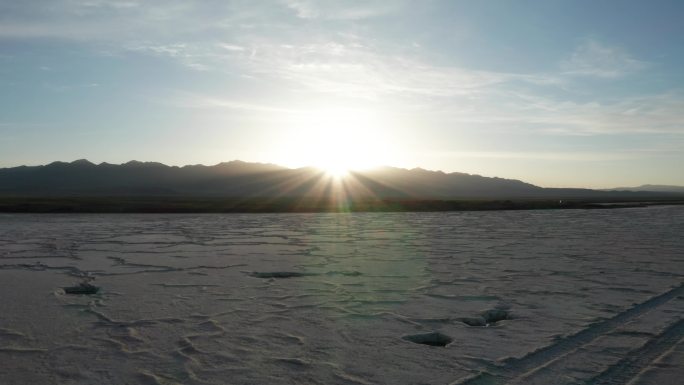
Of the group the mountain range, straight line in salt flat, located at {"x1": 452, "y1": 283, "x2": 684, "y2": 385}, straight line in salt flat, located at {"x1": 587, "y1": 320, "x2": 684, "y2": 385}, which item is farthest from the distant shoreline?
the mountain range

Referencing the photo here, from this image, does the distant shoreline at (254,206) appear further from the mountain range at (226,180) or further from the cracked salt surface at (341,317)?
the mountain range at (226,180)

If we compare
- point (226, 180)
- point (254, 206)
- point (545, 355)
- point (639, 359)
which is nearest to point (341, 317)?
point (545, 355)

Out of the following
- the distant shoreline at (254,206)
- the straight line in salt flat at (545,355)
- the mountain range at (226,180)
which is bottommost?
the straight line in salt flat at (545,355)

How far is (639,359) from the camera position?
13.0 feet

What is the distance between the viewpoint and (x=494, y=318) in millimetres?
5391

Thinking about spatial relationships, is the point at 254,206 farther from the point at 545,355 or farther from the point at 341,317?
the point at 545,355

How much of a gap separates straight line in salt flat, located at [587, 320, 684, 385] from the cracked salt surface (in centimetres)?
2

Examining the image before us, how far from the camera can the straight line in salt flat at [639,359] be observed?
3559 millimetres

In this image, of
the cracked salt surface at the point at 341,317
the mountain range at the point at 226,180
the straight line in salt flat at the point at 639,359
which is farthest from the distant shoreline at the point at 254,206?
the mountain range at the point at 226,180

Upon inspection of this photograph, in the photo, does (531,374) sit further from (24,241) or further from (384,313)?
(24,241)

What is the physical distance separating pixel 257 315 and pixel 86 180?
142 meters

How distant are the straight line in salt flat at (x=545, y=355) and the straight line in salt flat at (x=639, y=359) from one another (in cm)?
37

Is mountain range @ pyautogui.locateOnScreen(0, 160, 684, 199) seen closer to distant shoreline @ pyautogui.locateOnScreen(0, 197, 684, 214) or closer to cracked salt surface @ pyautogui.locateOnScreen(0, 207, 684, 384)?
distant shoreline @ pyautogui.locateOnScreen(0, 197, 684, 214)

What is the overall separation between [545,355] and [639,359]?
0.62m
